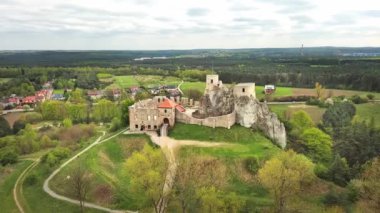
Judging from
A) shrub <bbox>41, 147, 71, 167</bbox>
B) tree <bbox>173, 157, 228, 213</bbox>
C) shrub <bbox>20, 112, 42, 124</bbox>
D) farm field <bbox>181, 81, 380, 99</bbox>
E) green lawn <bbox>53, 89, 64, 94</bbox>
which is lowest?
shrub <bbox>20, 112, 42, 124</bbox>

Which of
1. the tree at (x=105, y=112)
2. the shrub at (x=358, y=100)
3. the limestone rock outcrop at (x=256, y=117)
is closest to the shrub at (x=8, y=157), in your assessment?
the tree at (x=105, y=112)

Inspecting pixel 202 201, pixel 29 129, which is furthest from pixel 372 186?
pixel 29 129

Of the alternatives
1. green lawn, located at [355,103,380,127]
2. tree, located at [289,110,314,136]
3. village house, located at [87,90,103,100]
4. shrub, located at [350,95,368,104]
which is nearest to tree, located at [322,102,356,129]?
green lawn, located at [355,103,380,127]

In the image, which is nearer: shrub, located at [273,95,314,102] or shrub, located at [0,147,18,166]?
shrub, located at [0,147,18,166]

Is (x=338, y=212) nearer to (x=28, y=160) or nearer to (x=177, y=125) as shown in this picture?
(x=177, y=125)

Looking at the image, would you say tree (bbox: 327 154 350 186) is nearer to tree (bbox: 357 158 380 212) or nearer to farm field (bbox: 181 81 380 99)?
tree (bbox: 357 158 380 212)

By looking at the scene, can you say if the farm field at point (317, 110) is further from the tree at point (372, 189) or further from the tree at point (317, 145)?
the tree at point (372, 189)
